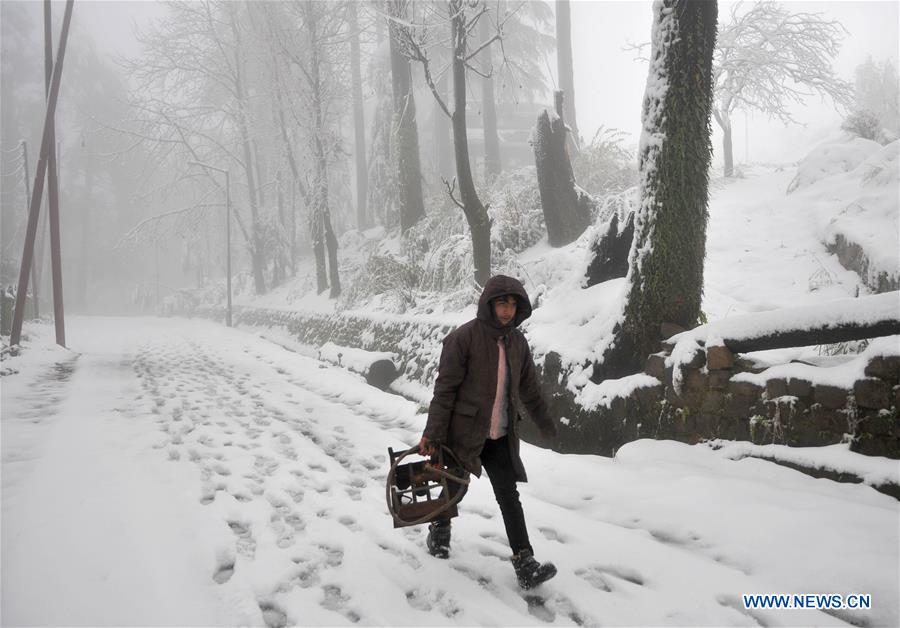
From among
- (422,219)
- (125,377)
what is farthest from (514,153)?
(125,377)

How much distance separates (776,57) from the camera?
16016mm

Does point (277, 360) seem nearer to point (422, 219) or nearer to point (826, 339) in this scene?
point (422, 219)

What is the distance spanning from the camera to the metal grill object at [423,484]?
2711 millimetres

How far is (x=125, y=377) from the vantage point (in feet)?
28.7

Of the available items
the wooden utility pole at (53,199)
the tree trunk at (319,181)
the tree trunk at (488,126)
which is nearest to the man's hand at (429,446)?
the wooden utility pole at (53,199)

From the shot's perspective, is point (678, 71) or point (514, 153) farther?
point (514, 153)

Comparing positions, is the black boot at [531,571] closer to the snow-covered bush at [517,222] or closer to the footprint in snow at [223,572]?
the footprint in snow at [223,572]

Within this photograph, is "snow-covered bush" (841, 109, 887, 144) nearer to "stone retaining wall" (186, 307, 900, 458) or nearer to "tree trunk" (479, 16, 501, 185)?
"tree trunk" (479, 16, 501, 185)

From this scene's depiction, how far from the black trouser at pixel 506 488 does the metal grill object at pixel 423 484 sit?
6.5 inches

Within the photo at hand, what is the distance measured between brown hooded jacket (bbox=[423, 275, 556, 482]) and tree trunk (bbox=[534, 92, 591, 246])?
6.59m

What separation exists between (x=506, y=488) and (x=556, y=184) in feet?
23.7

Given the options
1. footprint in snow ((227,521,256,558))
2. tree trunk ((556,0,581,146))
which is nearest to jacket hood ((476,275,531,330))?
footprint in snow ((227,521,256,558))

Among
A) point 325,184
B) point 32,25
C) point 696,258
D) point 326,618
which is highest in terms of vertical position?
point 32,25

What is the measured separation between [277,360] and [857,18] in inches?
4339
